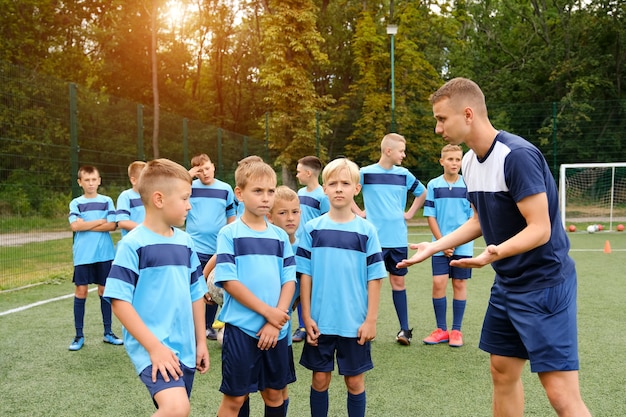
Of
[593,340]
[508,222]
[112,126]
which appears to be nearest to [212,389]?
[508,222]

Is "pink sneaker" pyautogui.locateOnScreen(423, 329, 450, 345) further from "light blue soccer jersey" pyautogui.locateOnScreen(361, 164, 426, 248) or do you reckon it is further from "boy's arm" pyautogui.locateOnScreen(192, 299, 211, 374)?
"boy's arm" pyautogui.locateOnScreen(192, 299, 211, 374)

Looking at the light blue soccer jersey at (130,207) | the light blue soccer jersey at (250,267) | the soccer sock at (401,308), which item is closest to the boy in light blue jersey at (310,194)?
the soccer sock at (401,308)

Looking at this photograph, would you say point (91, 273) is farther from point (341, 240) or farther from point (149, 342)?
point (149, 342)

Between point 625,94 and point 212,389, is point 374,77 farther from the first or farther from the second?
point 212,389

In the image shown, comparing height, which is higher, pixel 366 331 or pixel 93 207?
pixel 93 207

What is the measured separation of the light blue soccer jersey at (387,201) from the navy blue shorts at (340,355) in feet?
8.09

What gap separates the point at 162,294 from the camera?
9.03 feet

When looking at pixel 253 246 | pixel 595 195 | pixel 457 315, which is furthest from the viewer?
pixel 595 195

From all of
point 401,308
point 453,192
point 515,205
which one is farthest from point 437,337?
point 515,205

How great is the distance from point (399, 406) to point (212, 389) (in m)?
1.39

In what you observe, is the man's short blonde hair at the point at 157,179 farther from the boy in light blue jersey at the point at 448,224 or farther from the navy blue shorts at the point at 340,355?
the boy in light blue jersey at the point at 448,224

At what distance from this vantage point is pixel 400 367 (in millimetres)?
4922

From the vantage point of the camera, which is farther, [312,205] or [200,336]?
[312,205]

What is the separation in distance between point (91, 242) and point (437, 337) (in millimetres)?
3465
